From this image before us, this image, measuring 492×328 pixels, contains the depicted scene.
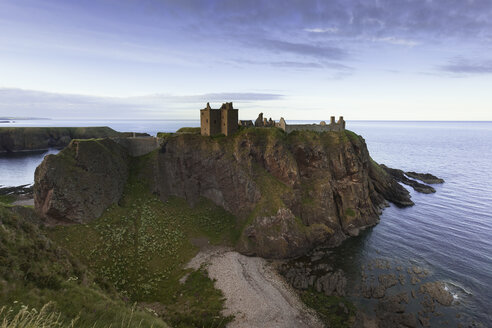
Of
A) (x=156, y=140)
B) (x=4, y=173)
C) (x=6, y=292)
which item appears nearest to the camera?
(x=6, y=292)

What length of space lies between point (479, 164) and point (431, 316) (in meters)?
155

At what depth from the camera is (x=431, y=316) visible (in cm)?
3625

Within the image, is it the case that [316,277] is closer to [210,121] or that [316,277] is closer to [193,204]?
[193,204]

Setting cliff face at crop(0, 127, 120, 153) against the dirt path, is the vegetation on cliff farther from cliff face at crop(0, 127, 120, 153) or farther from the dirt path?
cliff face at crop(0, 127, 120, 153)

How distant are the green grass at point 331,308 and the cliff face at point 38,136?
486 feet

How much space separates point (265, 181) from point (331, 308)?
29760 millimetres

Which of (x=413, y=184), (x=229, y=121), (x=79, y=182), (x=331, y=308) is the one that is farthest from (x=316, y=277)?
(x=413, y=184)

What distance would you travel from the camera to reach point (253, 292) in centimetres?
3966

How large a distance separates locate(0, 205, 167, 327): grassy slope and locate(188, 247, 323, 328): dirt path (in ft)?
73.1

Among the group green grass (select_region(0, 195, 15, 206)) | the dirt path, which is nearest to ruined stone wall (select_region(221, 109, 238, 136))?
the dirt path

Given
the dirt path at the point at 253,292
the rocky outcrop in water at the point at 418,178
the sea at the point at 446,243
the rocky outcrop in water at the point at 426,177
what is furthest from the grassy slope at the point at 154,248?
the rocky outcrop in water at the point at 426,177

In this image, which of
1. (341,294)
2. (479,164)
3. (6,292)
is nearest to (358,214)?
(341,294)

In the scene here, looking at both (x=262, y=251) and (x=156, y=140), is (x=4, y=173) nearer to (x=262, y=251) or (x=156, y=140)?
(x=156, y=140)

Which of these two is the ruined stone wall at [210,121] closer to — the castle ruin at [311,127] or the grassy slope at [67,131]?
the castle ruin at [311,127]
